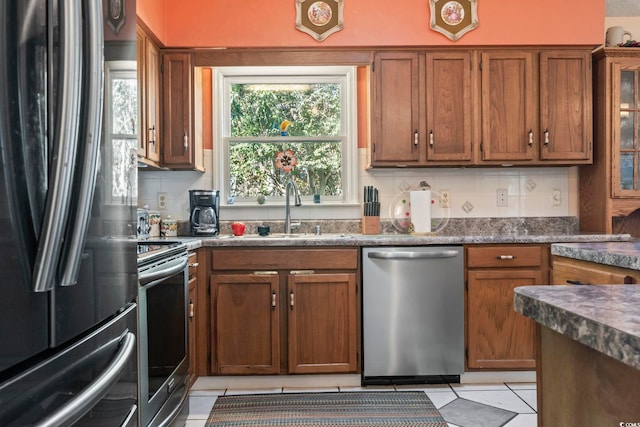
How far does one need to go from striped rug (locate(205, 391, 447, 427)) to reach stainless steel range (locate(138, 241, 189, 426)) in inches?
11.7

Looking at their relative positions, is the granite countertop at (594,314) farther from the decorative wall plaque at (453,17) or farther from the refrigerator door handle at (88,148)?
the decorative wall plaque at (453,17)

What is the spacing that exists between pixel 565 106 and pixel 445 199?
997mm

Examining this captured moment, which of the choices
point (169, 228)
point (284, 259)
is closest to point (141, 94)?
point (169, 228)

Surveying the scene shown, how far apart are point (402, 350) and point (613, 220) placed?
6.27 ft

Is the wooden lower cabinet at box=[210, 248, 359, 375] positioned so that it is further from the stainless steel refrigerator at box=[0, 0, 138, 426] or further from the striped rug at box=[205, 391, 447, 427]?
the stainless steel refrigerator at box=[0, 0, 138, 426]

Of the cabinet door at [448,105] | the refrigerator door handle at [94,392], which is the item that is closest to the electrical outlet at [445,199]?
the cabinet door at [448,105]

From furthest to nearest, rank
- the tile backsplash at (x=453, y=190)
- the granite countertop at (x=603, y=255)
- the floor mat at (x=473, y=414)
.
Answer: the tile backsplash at (x=453, y=190), the floor mat at (x=473, y=414), the granite countertop at (x=603, y=255)

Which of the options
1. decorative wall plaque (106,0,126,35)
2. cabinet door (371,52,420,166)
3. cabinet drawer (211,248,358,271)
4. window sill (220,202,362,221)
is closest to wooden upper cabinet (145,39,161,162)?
window sill (220,202,362,221)

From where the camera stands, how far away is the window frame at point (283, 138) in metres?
3.32

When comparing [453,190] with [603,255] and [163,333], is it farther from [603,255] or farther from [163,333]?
[163,333]

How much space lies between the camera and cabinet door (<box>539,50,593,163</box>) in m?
3.04

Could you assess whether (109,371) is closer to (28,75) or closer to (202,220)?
(28,75)

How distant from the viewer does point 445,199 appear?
131 inches

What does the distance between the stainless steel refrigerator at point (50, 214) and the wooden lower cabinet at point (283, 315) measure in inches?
67.8
